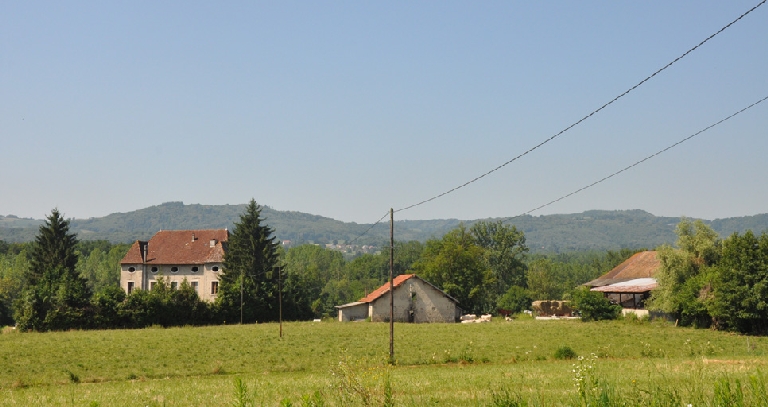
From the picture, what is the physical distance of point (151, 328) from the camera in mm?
60812

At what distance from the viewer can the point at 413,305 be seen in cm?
7131

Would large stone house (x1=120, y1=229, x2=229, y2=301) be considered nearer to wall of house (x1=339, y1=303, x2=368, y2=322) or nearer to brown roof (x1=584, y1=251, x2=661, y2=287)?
wall of house (x1=339, y1=303, x2=368, y2=322)

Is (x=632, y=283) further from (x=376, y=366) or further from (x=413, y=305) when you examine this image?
(x=376, y=366)

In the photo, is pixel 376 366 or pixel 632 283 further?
pixel 632 283

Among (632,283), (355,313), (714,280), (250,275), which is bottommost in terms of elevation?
(355,313)

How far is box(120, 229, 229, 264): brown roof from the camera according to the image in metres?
82.4

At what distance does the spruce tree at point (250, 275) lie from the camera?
67812mm

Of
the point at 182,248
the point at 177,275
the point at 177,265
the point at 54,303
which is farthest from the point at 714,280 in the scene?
the point at 182,248

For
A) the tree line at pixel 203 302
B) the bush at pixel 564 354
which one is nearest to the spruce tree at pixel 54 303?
the tree line at pixel 203 302

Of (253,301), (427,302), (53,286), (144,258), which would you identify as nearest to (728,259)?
(427,302)

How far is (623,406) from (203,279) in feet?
257

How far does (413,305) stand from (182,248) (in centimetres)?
3167

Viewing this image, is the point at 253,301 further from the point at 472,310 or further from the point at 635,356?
the point at 635,356

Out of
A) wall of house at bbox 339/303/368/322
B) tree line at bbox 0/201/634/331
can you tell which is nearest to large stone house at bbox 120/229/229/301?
tree line at bbox 0/201/634/331
